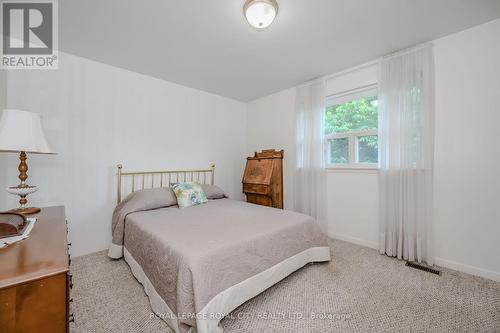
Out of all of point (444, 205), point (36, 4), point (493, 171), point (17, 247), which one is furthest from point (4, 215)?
point (493, 171)

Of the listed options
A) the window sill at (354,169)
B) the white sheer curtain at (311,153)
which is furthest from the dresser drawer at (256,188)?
the window sill at (354,169)

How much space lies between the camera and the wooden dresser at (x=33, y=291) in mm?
639

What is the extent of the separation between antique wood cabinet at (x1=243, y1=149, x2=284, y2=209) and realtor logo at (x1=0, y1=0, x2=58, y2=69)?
2.86m

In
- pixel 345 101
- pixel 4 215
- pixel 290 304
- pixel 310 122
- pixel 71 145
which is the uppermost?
pixel 345 101

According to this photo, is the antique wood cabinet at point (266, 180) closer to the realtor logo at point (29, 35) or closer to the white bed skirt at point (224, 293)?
the white bed skirt at point (224, 293)

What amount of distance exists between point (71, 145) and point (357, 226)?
3.71 meters

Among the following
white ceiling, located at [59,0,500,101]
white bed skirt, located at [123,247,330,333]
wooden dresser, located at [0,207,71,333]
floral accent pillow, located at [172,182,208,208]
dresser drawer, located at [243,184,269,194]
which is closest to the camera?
wooden dresser, located at [0,207,71,333]

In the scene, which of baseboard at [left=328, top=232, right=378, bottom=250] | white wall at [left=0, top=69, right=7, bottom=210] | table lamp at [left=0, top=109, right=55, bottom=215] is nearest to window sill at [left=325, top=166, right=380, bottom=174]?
baseboard at [left=328, top=232, right=378, bottom=250]

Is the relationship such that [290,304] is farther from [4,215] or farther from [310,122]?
[310,122]

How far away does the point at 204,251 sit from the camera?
137 cm

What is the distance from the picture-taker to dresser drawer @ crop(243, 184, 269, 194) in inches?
129

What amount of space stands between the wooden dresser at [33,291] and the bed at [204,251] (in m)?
0.63

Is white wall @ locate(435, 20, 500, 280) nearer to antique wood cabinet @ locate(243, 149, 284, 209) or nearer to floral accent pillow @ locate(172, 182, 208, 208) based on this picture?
antique wood cabinet @ locate(243, 149, 284, 209)

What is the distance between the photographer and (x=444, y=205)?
84.4 inches
